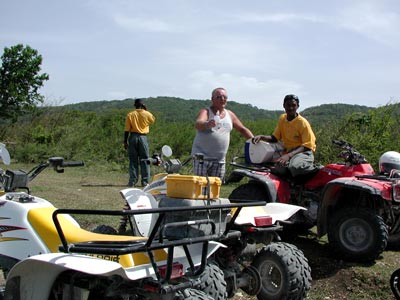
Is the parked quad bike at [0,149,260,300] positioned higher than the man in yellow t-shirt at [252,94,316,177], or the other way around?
the man in yellow t-shirt at [252,94,316,177]

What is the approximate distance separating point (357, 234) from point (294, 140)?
1512 mm

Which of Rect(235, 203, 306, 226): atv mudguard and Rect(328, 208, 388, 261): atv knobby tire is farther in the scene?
Rect(328, 208, 388, 261): atv knobby tire

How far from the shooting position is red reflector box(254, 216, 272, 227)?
417cm

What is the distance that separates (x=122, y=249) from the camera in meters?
2.84

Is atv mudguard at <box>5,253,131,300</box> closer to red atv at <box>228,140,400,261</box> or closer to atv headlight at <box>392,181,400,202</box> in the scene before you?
red atv at <box>228,140,400,261</box>

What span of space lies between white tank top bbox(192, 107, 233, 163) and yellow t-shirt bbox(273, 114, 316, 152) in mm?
919

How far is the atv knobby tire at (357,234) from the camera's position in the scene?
5363mm

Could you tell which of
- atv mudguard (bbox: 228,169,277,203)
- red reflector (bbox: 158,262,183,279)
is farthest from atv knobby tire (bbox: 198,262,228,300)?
atv mudguard (bbox: 228,169,277,203)

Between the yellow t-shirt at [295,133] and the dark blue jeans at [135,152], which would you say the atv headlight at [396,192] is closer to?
the yellow t-shirt at [295,133]

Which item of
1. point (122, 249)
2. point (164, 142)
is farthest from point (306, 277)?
point (164, 142)

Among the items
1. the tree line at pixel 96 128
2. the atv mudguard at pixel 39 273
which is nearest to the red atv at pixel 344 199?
the atv mudguard at pixel 39 273

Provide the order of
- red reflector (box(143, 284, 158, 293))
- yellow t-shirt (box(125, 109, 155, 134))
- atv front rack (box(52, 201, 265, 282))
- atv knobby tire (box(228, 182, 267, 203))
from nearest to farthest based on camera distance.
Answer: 1. atv front rack (box(52, 201, 265, 282))
2. red reflector (box(143, 284, 158, 293))
3. atv knobby tire (box(228, 182, 267, 203))
4. yellow t-shirt (box(125, 109, 155, 134))

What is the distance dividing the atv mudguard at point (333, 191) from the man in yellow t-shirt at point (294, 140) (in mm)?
429

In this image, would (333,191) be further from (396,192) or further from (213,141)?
(213,141)
